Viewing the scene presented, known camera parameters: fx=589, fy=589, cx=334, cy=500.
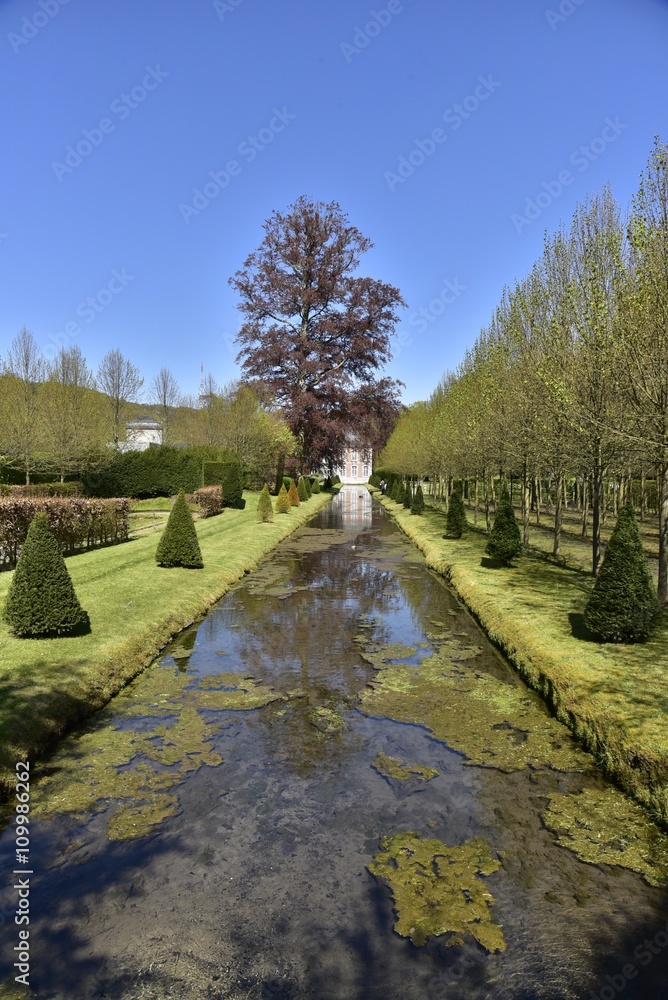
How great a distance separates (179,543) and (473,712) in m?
9.78

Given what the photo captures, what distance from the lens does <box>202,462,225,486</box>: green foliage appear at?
36250 millimetres

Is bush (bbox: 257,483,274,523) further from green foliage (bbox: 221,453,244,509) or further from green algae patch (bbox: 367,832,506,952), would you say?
green algae patch (bbox: 367,832,506,952)

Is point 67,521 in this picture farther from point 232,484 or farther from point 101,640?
point 232,484

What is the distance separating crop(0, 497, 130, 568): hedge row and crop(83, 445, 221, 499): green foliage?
16170mm

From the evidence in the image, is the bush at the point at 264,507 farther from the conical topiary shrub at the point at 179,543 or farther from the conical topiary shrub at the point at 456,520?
the conical topiary shrub at the point at 179,543

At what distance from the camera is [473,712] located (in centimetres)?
752

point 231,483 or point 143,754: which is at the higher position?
point 231,483

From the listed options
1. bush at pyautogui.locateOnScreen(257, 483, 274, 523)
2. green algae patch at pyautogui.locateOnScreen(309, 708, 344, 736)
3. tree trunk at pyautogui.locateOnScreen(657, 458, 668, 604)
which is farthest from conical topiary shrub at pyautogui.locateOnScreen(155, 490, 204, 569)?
bush at pyautogui.locateOnScreen(257, 483, 274, 523)

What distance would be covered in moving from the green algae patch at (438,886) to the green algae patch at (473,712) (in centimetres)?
160

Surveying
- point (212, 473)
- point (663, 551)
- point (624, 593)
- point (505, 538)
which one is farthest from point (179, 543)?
point (212, 473)

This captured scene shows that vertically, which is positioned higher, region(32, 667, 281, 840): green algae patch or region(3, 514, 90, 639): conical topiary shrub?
region(3, 514, 90, 639): conical topiary shrub

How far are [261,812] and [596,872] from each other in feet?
9.01

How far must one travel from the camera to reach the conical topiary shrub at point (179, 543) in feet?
Answer: 50.1

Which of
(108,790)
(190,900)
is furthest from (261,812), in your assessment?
(108,790)
